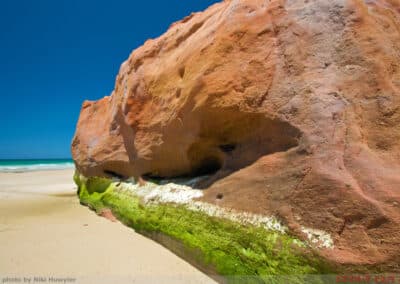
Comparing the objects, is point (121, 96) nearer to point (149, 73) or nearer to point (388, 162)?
point (149, 73)

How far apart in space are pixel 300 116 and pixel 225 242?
5.29ft

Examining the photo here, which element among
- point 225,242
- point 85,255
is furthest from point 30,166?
point 225,242

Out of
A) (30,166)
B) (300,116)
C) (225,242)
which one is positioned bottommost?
(225,242)

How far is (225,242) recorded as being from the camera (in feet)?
10.2

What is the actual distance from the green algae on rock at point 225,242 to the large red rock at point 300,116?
0.19 meters

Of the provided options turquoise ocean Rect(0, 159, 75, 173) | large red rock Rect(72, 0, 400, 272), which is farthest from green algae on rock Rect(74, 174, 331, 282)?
turquoise ocean Rect(0, 159, 75, 173)

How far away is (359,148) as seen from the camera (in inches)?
109

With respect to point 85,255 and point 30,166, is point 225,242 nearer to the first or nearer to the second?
point 85,255

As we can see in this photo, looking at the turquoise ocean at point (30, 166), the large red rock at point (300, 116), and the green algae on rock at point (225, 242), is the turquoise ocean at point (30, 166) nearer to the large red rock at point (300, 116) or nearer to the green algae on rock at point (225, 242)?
the green algae on rock at point (225, 242)

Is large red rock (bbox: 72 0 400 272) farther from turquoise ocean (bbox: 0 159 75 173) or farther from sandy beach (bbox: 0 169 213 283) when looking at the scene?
turquoise ocean (bbox: 0 159 75 173)

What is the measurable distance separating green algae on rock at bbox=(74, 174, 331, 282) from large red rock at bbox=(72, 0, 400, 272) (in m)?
0.19

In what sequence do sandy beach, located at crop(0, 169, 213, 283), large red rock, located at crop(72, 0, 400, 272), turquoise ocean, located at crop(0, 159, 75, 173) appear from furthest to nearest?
1. turquoise ocean, located at crop(0, 159, 75, 173)
2. sandy beach, located at crop(0, 169, 213, 283)
3. large red rock, located at crop(72, 0, 400, 272)

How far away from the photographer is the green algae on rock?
2494 millimetres

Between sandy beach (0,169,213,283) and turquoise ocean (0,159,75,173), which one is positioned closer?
sandy beach (0,169,213,283)
